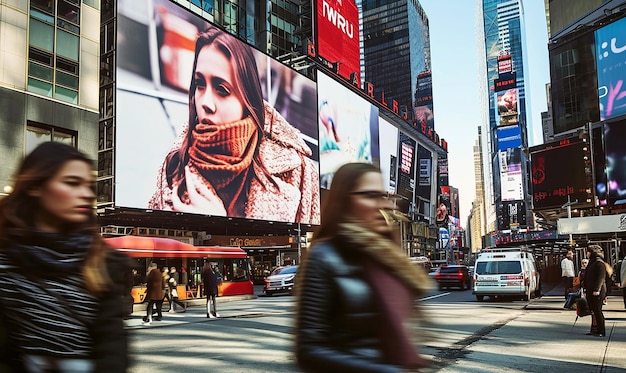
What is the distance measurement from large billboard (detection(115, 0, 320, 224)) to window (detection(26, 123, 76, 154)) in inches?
164

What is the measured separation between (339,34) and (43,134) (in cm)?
4547

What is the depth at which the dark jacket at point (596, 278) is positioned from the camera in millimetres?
11023

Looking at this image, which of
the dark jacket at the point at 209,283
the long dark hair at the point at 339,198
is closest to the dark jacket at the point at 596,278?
the long dark hair at the point at 339,198

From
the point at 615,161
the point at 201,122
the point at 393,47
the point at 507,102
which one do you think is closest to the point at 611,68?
the point at 615,161

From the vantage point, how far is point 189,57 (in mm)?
39625

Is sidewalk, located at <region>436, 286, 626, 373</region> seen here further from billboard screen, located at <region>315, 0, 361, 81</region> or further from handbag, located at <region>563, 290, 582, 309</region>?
billboard screen, located at <region>315, 0, 361, 81</region>

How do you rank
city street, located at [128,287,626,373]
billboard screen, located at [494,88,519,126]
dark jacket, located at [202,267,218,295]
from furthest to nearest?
billboard screen, located at [494,88,519,126]
dark jacket, located at [202,267,218,295]
city street, located at [128,287,626,373]

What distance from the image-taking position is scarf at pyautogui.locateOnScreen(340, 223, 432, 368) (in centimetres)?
209

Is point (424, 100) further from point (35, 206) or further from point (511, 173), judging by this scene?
point (35, 206)

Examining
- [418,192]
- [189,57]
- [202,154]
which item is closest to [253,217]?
[202,154]

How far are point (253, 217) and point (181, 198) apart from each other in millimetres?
8312

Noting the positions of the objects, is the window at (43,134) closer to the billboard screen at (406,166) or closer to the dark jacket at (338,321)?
the dark jacket at (338,321)

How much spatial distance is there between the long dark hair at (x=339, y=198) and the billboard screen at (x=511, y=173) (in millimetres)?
142065

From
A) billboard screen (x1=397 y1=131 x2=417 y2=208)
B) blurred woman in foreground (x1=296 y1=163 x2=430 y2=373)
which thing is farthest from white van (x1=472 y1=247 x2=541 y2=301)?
billboard screen (x1=397 y1=131 x2=417 y2=208)
